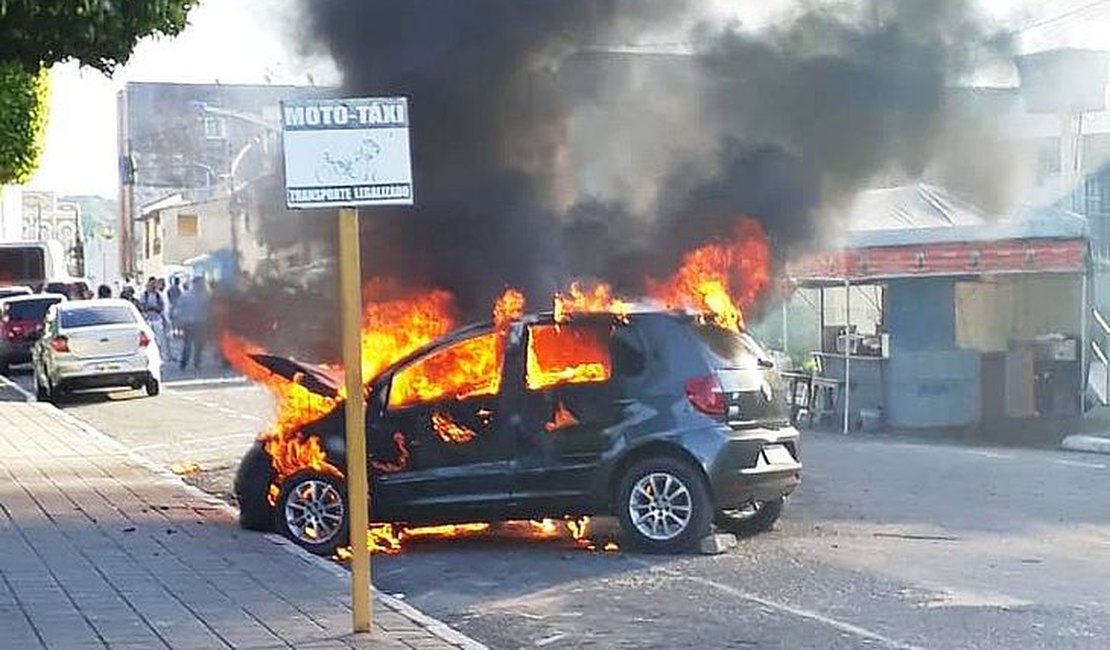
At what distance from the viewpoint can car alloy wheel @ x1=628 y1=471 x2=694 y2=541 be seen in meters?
10.7

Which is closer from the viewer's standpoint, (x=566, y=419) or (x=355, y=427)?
(x=355, y=427)

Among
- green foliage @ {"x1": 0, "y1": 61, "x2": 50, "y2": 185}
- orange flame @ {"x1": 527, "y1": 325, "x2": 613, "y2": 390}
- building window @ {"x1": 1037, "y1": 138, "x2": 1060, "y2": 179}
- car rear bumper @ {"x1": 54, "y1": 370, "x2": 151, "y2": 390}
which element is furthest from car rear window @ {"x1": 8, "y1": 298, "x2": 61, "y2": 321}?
orange flame @ {"x1": 527, "y1": 325, "x2": 613, "y2": 390}

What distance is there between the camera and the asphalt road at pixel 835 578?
8.44 meters

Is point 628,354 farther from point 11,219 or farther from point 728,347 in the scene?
point 11,219

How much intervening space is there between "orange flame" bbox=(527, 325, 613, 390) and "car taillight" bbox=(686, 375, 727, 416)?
1.77ft

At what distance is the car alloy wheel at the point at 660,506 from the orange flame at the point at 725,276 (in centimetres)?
178

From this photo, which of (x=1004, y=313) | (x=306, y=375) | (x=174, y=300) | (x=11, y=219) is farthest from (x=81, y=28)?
(x=11, y=219)

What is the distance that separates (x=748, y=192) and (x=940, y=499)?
9.55 ft

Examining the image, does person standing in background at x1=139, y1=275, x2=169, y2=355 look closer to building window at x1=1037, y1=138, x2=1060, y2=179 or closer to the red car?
the red car

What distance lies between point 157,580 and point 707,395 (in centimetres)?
356

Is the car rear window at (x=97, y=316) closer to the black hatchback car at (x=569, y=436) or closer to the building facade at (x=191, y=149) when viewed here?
the building facade at (x=191, y=149)

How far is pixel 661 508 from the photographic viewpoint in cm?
1073

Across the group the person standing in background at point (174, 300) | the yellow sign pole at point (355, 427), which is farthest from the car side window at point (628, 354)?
the person standing in background at point (174, 300)

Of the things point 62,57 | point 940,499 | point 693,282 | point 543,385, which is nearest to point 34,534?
point 543,385
